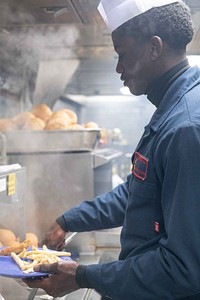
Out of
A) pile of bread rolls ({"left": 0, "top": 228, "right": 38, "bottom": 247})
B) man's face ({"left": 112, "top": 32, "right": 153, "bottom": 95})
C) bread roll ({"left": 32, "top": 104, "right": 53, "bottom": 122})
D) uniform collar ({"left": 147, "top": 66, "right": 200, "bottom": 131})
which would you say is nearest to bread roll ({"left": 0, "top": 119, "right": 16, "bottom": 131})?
bread roll ({"left": 32, "top": 104, "right": 53, "bottom": 122})

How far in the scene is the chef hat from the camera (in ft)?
3.66

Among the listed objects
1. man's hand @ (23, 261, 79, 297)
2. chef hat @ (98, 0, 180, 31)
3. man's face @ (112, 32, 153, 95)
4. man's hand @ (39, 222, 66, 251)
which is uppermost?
chef hat @ (98, 0, 180, 31)

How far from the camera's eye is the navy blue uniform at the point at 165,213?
94cm

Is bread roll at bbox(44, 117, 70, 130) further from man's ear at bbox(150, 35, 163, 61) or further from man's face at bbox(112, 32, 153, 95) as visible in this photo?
man's ear at bbox(150, 35, 163, 61)

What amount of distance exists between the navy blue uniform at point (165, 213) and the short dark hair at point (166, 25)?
0.30ft

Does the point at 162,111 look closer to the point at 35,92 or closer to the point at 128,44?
the point at 128,44

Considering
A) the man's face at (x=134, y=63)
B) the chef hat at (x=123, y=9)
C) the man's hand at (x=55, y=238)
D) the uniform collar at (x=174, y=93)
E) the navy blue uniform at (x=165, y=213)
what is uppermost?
the chef hat at (x=123, y=9)

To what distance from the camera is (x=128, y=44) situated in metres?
1.13

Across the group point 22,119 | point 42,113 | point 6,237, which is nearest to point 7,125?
point 22,119

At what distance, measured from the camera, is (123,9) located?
117 centimetres

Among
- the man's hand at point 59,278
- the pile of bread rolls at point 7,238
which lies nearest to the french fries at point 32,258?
the man's hand at point 59,278

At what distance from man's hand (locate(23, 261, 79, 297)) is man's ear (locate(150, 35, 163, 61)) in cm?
58

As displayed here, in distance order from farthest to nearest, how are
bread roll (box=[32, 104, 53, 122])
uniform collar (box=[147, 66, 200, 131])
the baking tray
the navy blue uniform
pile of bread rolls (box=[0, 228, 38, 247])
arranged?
bread roll (box=[32, 104, 53, 122]) → the baking tray → pile of bread rolls (box=[0, 228, 38, 247]) → uniform collar (box=[147, 66, 200, 131]) → the navy blue uniform

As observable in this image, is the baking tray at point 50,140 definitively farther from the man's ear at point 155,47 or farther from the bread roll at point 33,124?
the man's ear at point 155,47
